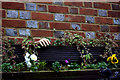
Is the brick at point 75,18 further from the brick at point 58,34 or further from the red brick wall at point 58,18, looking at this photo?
the brick at point 58,34

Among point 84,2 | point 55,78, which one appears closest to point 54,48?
point 55,78

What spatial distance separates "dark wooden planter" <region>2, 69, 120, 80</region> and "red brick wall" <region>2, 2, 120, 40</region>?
0.41 metres

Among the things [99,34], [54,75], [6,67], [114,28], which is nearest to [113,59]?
[99,34]

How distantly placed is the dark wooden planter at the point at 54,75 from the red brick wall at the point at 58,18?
41cm

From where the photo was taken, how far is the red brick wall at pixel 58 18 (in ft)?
5.15

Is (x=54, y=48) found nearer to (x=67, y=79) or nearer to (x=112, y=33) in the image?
(x=67, y=79)

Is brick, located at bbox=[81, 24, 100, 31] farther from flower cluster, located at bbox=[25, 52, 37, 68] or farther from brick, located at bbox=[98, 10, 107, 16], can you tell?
flower cluster, located at bbox=[25, 52, 37, 68]

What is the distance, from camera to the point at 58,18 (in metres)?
1.70

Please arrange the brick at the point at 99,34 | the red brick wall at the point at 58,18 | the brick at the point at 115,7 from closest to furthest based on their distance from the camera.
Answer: the red brick wall at the point at 58,18, the brick at the point at 99,34, the brick at the point at 115,7

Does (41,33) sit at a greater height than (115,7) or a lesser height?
lesser

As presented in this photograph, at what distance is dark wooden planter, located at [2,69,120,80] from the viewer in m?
1.24

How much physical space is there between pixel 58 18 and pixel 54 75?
59 centimetres

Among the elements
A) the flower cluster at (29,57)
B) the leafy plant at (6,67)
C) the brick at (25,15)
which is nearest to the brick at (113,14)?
the brick at (25,15)

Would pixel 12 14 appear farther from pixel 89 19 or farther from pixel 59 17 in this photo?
pixel 89 19
